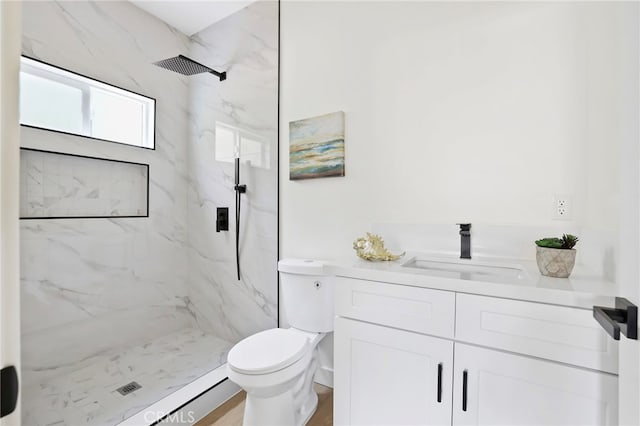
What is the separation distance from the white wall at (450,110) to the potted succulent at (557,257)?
20cm

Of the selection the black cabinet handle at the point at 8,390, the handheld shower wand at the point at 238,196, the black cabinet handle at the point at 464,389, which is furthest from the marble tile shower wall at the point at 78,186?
the black cabinet handle at the point at 464,389

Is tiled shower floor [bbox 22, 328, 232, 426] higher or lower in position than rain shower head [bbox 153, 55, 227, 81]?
lower

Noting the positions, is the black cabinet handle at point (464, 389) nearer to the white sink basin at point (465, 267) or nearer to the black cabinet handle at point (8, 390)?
the white sink basin at point (465, 267)

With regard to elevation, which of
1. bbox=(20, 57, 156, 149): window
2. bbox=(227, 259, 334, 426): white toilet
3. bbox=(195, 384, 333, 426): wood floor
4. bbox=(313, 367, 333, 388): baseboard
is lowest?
bbox=(195, 384, 333, 426): wood floor

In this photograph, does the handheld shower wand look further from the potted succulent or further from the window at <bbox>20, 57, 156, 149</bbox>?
the potted succulent

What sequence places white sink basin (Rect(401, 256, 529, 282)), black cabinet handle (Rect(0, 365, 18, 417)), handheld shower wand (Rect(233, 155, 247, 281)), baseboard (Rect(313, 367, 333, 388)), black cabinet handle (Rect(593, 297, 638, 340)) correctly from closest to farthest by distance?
1. black cabinet handle (Rect(0, 365, 18, 417))
2. black cabinet handle (Rect(593, 297, 638, 340))
3. white sink basin (Rect(401, 256, 529, 282))
4. baseboard (Rect(313, 367, 333, 388))
5. handheld shower wand (Rect(233, 155, 247, 281))

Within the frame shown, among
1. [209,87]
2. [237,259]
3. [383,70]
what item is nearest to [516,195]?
[383,70]

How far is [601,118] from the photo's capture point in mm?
1192

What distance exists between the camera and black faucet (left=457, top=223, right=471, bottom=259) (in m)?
1.40

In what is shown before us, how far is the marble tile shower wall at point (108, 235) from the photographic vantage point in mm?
1753

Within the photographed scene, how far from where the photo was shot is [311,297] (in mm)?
1627

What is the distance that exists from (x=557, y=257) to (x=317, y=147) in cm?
129

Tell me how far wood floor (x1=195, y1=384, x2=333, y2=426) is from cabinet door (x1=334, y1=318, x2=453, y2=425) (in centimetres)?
33

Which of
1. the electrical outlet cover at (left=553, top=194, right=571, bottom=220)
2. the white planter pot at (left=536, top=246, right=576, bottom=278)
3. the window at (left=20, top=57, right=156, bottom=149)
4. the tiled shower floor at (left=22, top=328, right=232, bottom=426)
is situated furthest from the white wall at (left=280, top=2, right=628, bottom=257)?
the window at (left=20, top=57, right=156, bottom=149)
